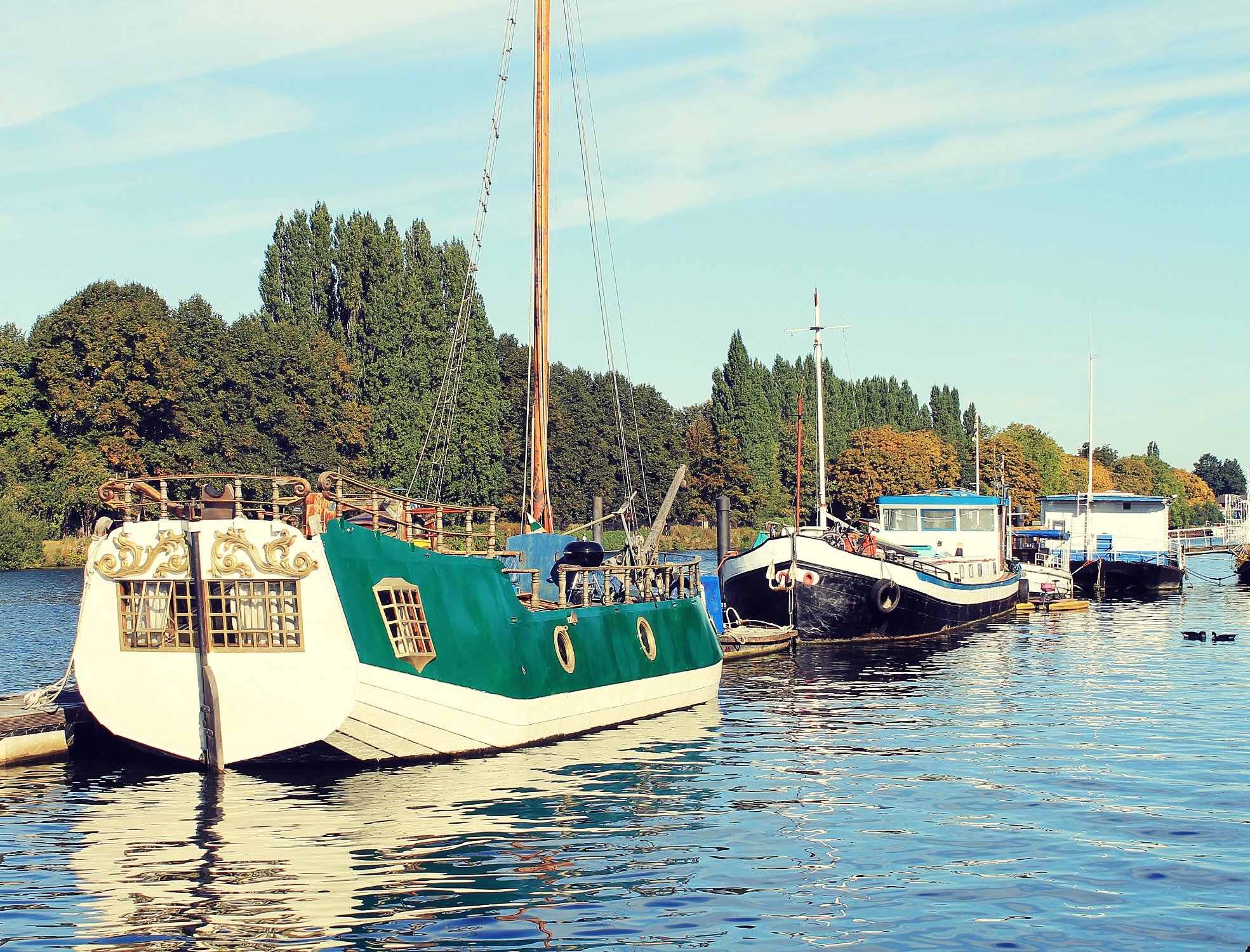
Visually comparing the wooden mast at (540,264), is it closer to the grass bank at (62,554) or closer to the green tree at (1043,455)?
the grass bank at (62,554)

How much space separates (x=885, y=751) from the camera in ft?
78.7

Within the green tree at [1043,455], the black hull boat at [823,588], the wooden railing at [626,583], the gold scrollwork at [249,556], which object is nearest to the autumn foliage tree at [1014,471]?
the green tree at [1043,455]

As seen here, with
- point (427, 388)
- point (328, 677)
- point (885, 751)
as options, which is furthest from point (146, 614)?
point (427, 388)

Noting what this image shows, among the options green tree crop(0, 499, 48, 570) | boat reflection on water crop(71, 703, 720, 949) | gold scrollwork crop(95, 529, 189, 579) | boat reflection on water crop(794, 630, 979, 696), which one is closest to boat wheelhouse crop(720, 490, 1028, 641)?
boat reflection on water crop(794, 630, 979, 696)

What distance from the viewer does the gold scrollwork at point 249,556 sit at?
19938mm

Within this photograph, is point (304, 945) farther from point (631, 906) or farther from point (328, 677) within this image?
point (328, 677)

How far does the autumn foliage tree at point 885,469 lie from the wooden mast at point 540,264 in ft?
246

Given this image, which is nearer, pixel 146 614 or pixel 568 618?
pixel 146 614

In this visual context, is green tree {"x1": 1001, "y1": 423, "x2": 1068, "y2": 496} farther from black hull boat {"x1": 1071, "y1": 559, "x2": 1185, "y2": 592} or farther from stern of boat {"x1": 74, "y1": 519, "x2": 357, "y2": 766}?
stern of boat {"x1": 74, "y1": 519, "x2": 357, "y2": 766}

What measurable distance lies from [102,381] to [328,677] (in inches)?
2726

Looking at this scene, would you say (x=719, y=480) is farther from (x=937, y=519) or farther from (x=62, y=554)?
(x=937, y=519)

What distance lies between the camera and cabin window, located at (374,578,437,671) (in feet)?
67.4

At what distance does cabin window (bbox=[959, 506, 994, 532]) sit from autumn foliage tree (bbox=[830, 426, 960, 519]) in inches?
1886

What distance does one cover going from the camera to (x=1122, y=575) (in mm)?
73125
